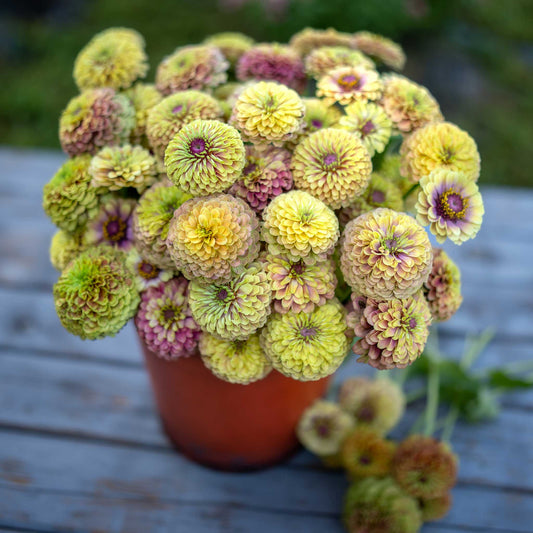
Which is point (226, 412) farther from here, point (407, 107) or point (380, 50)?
point (380, 50)

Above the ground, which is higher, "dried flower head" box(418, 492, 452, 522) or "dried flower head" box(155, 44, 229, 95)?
"dried flower head" box(155, 44, 229, 95)

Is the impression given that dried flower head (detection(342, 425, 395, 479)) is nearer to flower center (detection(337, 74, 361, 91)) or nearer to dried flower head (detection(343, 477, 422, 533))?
dried flower head (detection(343, 477, 422, 533))

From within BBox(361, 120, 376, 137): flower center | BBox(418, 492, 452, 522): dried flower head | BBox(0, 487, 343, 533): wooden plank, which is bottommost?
BBox(0, 487, 343, 533): wooden plank

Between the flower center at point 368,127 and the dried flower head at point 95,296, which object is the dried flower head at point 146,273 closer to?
the dried flower head at point 95,296

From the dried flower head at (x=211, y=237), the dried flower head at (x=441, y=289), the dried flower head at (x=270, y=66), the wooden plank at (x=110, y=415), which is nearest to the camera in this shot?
the dried flower head at (x=211, y=237)

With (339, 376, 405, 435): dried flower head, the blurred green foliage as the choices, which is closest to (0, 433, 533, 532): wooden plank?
(339, 376, 405, 435): dried flower head

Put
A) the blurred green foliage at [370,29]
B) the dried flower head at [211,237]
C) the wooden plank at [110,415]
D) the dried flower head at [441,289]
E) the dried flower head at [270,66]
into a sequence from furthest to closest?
the blurred green foliage at [370,29], the wooden plank at [110,415], the dried flower head at [270,66], the dried flower head at [441,289], the dried flower head at [211,237]

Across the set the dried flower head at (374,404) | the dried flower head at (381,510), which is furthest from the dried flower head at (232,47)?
the dried flower head at (381,510)

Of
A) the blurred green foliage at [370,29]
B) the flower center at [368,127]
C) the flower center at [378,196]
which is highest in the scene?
the flower center at [368,127]
